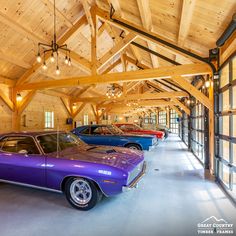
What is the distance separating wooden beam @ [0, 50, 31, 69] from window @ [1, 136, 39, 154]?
4.01 meters

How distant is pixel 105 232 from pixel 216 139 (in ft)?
11.5

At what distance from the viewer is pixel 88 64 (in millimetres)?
6816

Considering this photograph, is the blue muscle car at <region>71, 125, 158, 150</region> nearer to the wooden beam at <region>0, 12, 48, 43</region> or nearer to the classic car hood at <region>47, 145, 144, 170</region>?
the classic car hood at <region>47, 145, 144, 170</region>

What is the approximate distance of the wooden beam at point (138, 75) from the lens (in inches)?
211

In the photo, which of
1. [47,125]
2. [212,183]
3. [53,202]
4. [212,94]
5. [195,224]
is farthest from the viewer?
[47,125]

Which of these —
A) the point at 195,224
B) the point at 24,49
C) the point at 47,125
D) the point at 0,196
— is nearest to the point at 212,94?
the point at 195,224

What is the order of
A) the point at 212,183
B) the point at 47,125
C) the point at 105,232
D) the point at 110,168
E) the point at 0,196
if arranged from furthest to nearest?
the point at 47,125
the point at 212,183
the point at 0,196
the point at 110,168
the point at 105,232

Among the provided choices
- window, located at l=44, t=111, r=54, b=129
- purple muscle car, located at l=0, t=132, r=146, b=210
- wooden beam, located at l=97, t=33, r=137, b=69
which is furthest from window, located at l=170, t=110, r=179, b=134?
purple muscle car, located at l=0, t=132, r=146, b=210

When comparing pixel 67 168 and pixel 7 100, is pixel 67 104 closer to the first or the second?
pixel 7 100

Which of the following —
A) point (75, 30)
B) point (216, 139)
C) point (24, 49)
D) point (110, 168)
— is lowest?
point (110, 168)

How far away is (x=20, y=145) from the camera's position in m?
3.94

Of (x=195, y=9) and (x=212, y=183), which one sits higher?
(x=195, y=9)

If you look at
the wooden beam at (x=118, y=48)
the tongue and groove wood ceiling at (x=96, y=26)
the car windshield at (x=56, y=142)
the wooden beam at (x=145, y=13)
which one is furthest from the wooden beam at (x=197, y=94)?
the car windshield at (x=56, y=142)

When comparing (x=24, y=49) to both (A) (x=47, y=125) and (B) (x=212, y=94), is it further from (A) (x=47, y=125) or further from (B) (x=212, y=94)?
(B) (x=212, y=94)
